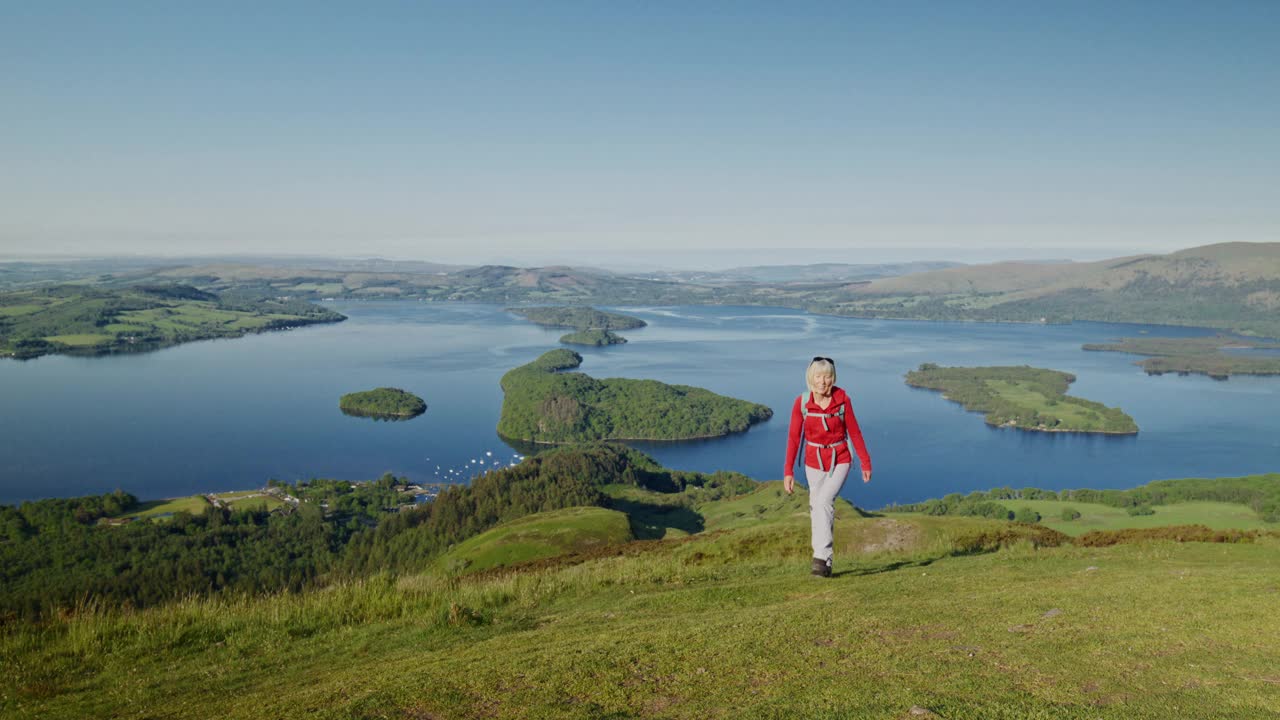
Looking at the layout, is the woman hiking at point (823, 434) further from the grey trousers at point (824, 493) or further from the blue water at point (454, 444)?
the blue water at point (454, 444)

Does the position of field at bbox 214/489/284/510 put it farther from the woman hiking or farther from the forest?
the woman hiking

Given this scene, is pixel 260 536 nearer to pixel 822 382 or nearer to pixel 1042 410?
pixel 822 382

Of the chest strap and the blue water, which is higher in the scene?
the chest strap

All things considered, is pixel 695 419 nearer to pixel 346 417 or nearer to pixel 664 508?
pixel 664 508

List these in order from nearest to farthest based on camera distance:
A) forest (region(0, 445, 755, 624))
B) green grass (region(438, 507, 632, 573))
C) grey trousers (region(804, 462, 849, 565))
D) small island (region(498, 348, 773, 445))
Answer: grey trousers (region(804, 462, 849, 565)), green grass (region(438, 507, 632, 573)), forest (region(0, 445, 755, 624)), small island (region(498, 348, 773, 445))

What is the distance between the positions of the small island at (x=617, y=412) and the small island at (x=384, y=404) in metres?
21.6

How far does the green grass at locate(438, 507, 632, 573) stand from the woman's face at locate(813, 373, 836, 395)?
5608 centimetres

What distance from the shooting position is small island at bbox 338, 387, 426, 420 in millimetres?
176625

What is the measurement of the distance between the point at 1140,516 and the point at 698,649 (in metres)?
105

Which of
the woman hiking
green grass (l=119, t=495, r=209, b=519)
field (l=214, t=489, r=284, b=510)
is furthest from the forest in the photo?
the woman hiking

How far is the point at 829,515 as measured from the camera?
11758 mm

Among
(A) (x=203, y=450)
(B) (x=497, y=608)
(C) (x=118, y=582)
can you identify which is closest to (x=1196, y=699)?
(B) (x=497, y=608)

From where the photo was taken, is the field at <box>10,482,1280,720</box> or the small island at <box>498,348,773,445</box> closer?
the field at <box>10,482,1280,720</box>

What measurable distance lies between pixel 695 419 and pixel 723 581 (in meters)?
165
